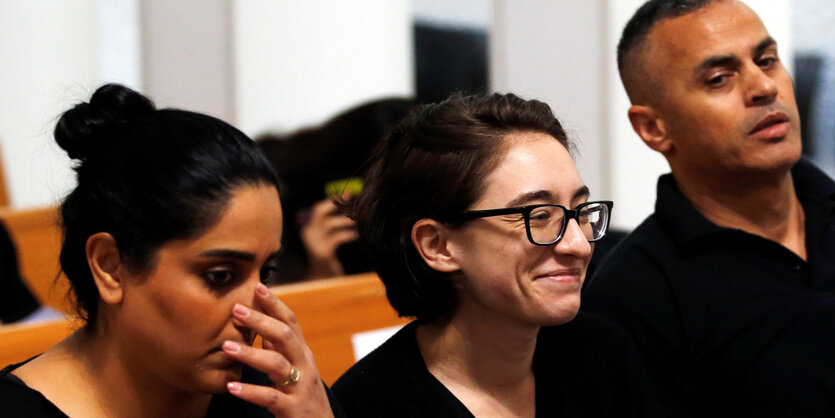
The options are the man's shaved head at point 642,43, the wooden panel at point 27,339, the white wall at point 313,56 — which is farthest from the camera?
the white wall at point 313,56

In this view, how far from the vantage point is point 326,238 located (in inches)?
105

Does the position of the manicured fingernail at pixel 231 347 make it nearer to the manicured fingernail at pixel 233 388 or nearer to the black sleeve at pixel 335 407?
the manicured fingernail at pixel 233 388

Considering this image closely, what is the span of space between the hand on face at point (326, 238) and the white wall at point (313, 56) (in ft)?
4.13

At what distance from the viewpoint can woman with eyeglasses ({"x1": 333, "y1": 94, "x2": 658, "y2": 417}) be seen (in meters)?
1.36

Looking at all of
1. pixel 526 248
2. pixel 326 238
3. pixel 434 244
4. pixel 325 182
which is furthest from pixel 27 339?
pixel 325 182

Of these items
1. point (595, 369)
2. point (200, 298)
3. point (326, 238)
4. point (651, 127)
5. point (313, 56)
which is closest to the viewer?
point (200, 298)

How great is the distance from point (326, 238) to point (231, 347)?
60.8 inches

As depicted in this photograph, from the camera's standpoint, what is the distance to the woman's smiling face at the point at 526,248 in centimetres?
135

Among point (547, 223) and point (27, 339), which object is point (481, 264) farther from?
point (27, 339)

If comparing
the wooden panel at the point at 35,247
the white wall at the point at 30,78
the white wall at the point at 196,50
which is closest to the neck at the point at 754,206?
the wooden panel at the point at 35,247

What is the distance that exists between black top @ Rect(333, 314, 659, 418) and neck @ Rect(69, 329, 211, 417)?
11.5 inches

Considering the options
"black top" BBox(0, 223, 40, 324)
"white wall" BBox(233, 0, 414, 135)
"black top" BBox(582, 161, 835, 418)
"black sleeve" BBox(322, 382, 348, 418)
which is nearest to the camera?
"black sleeve" BBox(322, 382, 348, 418)

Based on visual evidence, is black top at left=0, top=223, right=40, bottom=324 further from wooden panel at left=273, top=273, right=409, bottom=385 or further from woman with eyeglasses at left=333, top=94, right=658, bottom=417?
woman with eyeglasses at left=333, top=94, right=658, bottom=417

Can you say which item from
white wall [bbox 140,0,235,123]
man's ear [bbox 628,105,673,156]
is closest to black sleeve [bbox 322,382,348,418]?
man's ear [bbox 628,105,673,156]
